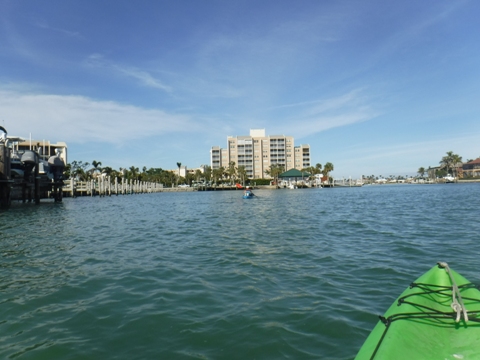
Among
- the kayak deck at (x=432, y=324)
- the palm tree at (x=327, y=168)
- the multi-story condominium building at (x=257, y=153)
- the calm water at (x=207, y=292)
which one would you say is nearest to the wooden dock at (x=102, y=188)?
the multi-story condominium building at (x=257, y=153)

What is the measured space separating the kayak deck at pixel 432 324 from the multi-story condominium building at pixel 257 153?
179520 millimetres

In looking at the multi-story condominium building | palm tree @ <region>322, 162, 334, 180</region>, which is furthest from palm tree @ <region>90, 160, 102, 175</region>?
palm tree @ <region>322, 162, 334, 180</region>

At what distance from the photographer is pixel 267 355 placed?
5.09 metres

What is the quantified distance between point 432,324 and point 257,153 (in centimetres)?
18230

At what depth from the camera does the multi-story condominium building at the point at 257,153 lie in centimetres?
18438

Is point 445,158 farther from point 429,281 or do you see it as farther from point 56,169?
point 429,281

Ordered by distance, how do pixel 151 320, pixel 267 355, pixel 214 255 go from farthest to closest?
pixel 214 255
pixel 151 320
pixel 267 355

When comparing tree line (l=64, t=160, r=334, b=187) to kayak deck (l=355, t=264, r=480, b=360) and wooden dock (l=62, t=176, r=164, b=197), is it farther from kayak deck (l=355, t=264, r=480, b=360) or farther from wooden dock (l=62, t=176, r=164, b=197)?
kayak deck (l=355, t=264, r=480, b=360)

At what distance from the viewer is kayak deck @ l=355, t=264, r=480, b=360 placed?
3.74 meters

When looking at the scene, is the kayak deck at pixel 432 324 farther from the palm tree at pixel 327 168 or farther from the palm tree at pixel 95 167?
the palm tree at pixel 327 168

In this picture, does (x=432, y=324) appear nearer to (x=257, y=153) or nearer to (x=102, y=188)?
(x=102, y=188)

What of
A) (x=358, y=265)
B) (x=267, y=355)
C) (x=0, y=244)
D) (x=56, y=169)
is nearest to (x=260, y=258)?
(x=358, y=265)

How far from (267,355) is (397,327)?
78.0 inches

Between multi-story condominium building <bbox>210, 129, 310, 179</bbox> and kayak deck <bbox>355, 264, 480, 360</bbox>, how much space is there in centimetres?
17952
